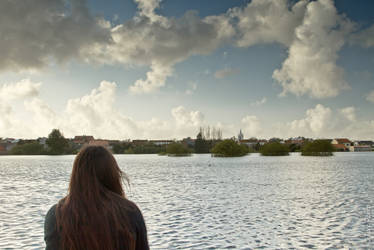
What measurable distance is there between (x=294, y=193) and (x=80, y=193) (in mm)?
21055

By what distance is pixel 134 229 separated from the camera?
283cm

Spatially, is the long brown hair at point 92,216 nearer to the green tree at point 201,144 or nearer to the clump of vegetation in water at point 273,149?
the clump of vegetation in water at point 273,149

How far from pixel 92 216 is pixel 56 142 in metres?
164

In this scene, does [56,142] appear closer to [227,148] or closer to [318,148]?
[227,148]

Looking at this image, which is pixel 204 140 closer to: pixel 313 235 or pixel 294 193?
pixel 294 193

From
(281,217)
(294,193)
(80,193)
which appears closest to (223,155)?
(294,193)

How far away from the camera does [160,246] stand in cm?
1015

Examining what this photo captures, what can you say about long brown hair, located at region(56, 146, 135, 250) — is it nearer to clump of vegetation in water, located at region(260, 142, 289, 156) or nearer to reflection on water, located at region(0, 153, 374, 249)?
reflection on water, located at region(0, 153, 374, 249)

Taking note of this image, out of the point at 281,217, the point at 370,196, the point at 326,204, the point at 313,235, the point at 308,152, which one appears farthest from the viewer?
the point at 308,152

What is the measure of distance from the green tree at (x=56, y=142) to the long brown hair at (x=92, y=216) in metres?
163

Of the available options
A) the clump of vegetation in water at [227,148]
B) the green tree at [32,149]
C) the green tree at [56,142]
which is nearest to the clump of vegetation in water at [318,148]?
the clump of vegetation in water at [227,148]

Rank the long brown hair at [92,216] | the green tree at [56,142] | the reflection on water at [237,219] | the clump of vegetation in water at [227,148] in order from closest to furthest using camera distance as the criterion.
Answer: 1. the long brown hair at [92,216]
2. the reflection on water at [237,219]
3. the clump of vegetation in water at [227,148]
4. the green tree at [56,142]

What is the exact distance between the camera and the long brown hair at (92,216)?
2777 millimetres

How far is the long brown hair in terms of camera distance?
278 cm
